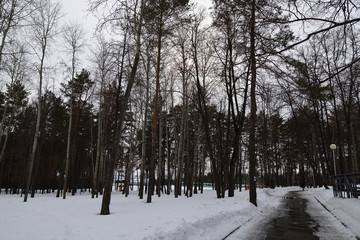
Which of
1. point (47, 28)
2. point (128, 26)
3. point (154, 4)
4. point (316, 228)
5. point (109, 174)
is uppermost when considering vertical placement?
point (47, 28)

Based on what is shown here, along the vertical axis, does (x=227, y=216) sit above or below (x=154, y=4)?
below

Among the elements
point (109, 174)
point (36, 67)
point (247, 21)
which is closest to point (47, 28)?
point (36, 67)

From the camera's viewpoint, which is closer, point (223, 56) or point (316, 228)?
point (316, 228)

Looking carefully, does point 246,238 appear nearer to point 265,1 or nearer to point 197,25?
point 265,1

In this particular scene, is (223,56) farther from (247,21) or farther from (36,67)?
(36,67)

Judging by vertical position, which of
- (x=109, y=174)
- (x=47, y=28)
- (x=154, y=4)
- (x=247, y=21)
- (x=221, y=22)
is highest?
(x=47, y=28)

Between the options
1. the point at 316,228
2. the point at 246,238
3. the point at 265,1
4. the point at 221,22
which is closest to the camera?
the point at 246,238

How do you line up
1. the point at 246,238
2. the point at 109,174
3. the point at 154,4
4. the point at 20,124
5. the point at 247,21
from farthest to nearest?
the point at 20,124 → the point at 154,4 → the point at 109,174 → the point at 247,21 → the point at 246,238

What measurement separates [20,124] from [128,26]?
27462 millimetres

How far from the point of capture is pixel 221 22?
1388 centimetres

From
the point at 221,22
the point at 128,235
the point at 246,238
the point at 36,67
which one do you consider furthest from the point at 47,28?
the point at 246,238

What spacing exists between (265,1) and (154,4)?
5.97 m

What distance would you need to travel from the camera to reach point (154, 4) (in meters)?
11.2

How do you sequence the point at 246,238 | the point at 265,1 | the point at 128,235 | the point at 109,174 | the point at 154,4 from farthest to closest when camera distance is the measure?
the point at 154,4, the point at 109,174, the point at 265,1, the point at 246,238, the point at 128,235
